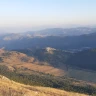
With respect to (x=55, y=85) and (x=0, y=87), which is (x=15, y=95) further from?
(x=55, y=85)

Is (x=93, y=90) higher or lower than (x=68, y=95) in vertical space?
lower

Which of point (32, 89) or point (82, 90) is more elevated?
point (32, 89)

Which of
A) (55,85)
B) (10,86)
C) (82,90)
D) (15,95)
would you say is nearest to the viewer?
(15,95)

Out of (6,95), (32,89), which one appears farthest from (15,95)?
(32,89)

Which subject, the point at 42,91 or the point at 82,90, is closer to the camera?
the point at 42,91

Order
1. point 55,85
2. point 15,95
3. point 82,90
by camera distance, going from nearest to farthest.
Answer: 1. point 15,95
2. point 82,90
3. point 55,85

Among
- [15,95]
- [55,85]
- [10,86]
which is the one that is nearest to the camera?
[15,95]

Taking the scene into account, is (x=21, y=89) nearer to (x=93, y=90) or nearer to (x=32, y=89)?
(x=32, y=89)

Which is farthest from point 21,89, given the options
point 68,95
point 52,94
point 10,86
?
point 68,95

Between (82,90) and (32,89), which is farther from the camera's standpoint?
(82,90)
